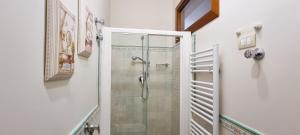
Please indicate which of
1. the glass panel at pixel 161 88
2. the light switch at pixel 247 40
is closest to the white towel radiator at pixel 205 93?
the light switch at pixel 247 40

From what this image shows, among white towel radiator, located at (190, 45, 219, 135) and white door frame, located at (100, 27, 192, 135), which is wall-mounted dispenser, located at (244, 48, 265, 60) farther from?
white door frame, located at (100, 27, 192, 135)

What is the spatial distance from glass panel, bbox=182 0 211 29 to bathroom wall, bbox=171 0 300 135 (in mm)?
429

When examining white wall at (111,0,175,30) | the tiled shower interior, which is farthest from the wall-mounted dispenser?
white wall at (111,0,175,30)

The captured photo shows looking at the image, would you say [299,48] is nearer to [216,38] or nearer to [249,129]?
[249,129]

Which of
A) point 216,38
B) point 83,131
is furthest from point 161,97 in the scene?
point 83,131

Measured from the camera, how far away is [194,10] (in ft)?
7.93

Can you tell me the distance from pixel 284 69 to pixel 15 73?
1161 mm

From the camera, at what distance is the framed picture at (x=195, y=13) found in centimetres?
180

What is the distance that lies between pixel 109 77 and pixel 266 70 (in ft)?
5.01

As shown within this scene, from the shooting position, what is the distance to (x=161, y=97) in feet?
9.02

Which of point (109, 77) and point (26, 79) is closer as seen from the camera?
point (26, 79)

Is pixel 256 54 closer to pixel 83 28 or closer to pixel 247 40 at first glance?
pixel 247 40

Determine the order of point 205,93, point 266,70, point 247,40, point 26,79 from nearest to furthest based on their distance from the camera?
1. point 26,79
2. point 266,70
3. point 247,40
4. point 205,93

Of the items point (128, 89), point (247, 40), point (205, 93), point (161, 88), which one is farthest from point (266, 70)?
point (128, 89)
